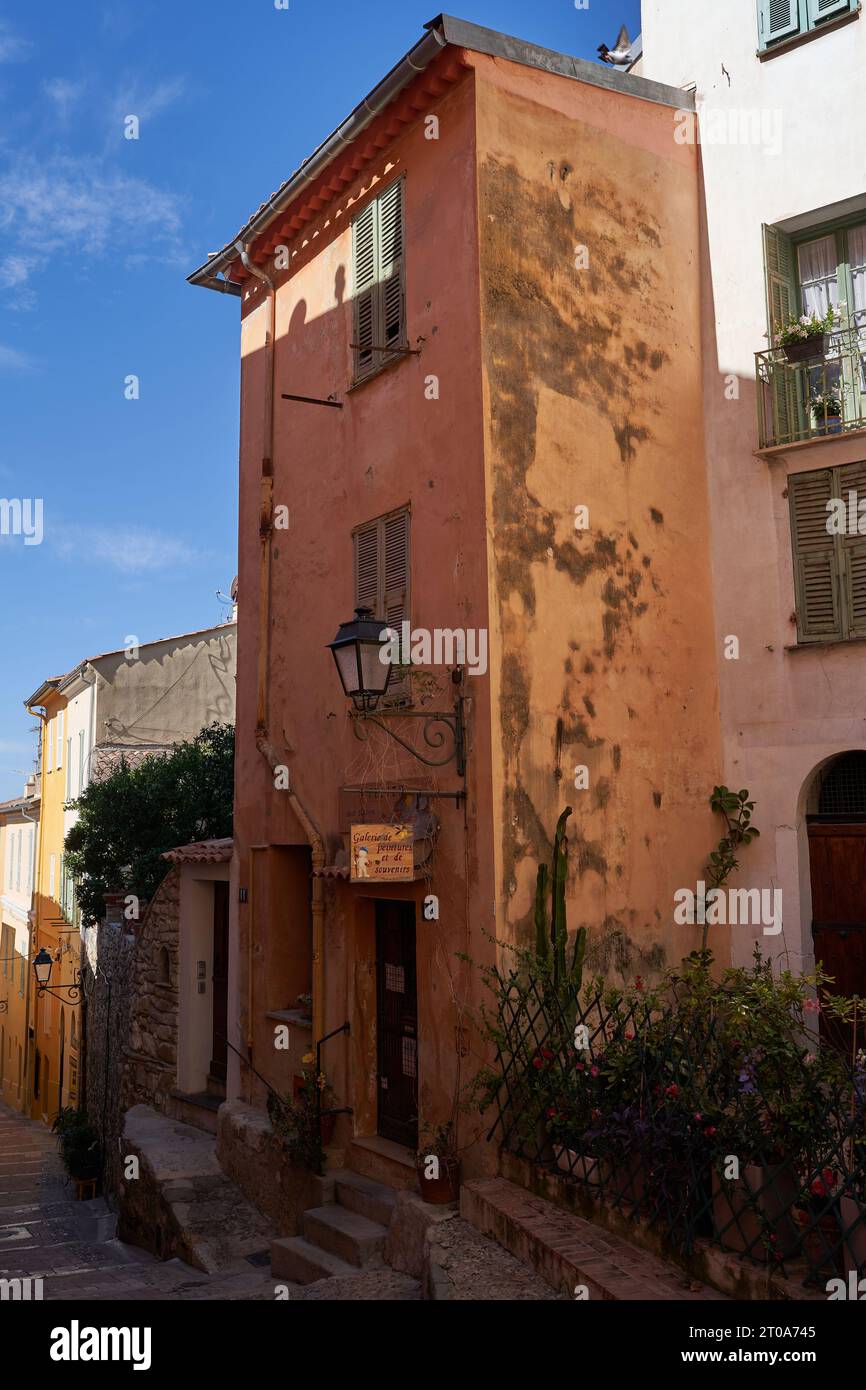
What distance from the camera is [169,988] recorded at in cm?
1494

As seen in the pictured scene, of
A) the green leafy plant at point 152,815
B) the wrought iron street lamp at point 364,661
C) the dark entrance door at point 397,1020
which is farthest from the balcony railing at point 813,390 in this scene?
the green leafy plant at point 152,815

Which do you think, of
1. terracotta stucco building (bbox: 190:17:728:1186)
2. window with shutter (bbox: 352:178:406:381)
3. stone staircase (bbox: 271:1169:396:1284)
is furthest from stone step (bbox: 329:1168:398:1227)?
window with shutter (bbox: 352:178:406:381)

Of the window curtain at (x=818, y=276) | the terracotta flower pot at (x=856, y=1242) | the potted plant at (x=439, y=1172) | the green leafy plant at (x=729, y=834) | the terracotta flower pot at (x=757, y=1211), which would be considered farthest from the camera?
the window curtain at (x=818, y=276)

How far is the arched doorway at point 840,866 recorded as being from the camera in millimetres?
9492

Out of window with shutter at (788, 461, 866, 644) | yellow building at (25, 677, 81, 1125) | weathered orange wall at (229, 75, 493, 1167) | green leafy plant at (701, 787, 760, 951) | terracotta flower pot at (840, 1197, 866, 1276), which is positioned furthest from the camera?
yellow building at (25, 677, 81, 1125)

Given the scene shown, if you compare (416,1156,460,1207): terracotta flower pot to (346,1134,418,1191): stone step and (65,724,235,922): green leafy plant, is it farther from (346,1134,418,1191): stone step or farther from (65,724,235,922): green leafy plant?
(65,724,235,922): green leafy plant

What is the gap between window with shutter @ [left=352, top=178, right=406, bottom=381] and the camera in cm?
1054

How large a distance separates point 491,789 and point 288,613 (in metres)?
4.31

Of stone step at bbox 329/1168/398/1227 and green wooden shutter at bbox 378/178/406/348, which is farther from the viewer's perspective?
green wooden shutter at bbox 378/178/406/348

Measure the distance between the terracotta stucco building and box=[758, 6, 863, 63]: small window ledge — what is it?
863 millimetres

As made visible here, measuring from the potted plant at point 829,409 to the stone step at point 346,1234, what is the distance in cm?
767

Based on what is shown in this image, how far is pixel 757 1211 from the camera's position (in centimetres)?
566

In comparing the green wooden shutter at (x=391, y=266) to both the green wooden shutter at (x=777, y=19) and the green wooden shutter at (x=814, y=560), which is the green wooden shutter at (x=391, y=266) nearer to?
the green wooden shutter at (x=777, y=19)
